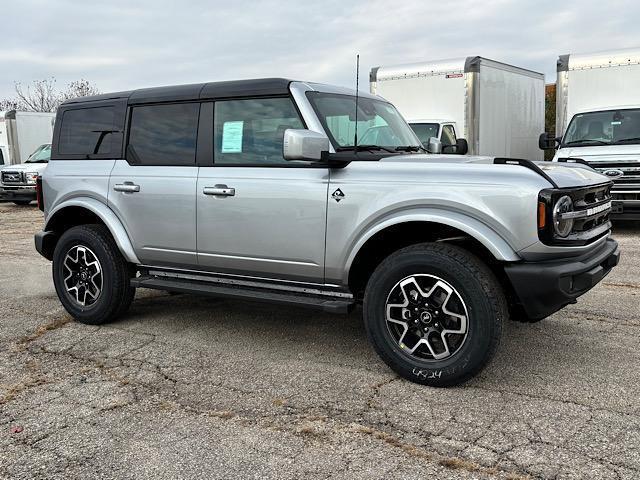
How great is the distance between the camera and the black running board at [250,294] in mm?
4137

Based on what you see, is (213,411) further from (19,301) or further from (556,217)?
(19,301)

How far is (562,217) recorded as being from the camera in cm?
360

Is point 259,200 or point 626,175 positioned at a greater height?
point 626,175

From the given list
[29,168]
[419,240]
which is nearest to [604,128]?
[419,240]

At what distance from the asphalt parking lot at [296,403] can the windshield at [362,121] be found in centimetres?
151

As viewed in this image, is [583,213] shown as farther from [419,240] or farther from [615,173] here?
[615,173]

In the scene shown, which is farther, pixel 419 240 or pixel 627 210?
pixel 627 210

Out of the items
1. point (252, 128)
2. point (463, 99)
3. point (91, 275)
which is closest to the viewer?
point (252, 128)

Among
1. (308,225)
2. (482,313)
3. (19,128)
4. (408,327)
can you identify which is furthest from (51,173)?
(19,128)

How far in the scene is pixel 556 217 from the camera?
3.56m

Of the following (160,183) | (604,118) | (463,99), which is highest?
(463,99)

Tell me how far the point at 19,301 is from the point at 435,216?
14.7ft

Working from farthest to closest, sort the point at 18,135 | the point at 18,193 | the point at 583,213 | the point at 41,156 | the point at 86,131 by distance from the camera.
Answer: the point at 18,135 → the point at 41,156 → the point at 18,193 → the point at 86,131 → the point at 583,213

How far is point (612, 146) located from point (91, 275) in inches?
343
